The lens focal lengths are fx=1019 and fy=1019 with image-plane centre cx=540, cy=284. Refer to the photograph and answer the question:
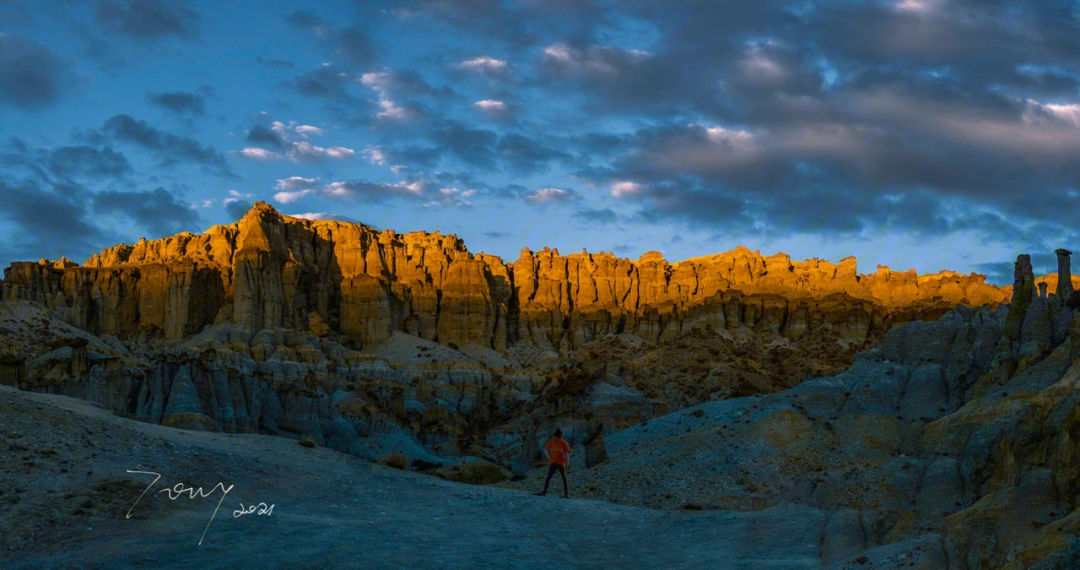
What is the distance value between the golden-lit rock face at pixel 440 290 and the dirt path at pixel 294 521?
9642 centimetres

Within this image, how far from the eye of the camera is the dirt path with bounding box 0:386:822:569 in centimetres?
1692

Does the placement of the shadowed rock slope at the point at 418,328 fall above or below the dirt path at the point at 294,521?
above

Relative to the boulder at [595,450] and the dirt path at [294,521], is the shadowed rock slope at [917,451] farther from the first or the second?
the dirt path at [294,521]

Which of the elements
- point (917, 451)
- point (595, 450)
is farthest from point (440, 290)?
point (917, 451)

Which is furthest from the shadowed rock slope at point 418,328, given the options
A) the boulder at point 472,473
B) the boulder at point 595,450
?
the boulder at point 472,473

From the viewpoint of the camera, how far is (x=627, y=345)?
125m

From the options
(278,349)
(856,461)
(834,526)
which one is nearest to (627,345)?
(278,349)

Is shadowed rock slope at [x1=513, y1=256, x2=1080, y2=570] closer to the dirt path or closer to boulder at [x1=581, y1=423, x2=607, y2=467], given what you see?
boulder at [x1=581, y1=423, x2=607, y2=467]

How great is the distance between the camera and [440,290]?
5728 inches

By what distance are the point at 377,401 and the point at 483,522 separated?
6594 centimetres

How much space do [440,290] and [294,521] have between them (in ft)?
415

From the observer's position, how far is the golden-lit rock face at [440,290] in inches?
4966
